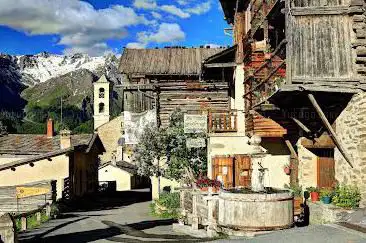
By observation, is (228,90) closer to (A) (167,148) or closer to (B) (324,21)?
(A) (167,148)

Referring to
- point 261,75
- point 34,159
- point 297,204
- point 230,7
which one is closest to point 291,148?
point 297,204

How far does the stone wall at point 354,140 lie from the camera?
1495cm

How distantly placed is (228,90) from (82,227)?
18.1m

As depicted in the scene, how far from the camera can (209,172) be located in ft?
84.6

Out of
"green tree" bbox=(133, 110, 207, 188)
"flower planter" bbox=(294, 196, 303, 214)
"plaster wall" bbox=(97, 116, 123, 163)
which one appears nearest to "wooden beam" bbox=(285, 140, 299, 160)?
"flower planter" bbox=(294, 196, 303, 214)

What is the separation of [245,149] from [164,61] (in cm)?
1671

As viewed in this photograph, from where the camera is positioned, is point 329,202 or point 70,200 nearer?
point 329,202

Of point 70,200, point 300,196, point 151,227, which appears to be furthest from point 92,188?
point 300,196

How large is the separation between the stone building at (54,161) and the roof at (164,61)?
6534mm

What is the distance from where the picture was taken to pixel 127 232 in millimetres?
19859

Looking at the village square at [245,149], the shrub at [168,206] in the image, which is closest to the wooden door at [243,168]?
the village square at [245,149]

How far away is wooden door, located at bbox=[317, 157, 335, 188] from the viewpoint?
18375mm

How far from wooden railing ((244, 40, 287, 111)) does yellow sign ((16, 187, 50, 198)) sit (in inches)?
485

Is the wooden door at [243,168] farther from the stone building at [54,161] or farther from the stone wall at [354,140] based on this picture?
the stone building at [54,161]
